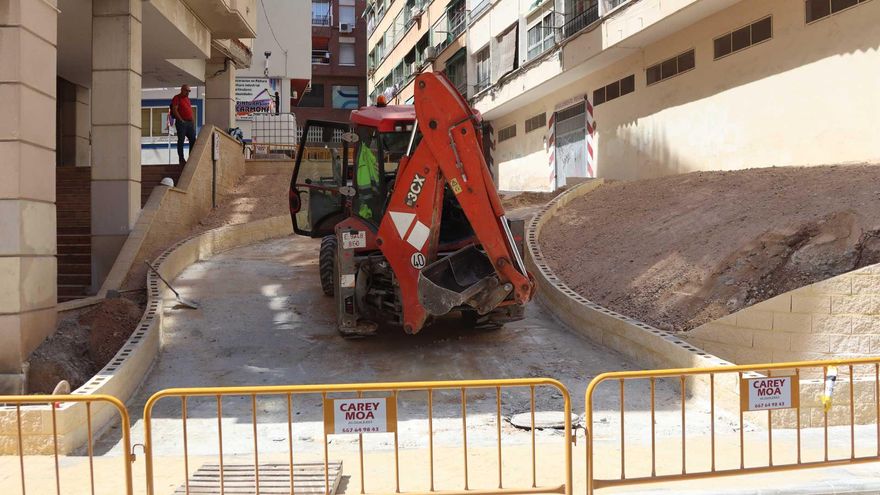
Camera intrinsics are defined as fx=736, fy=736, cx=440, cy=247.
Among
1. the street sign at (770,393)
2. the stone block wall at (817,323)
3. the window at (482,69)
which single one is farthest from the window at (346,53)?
the street sign at (770,393)

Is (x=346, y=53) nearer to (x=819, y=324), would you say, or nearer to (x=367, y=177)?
(x=367, y=177)

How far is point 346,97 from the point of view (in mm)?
57625

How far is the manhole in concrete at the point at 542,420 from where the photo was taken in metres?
6.68

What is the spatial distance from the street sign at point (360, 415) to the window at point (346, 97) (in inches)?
2137

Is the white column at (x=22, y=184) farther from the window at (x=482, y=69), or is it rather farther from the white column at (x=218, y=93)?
the window at (x=482, y=69)

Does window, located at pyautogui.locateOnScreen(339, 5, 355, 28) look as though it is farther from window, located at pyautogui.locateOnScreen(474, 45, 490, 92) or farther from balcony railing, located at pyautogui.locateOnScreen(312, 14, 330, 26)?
window, located at pyautogui.locateOnScreen(474, 45, 490, 92)

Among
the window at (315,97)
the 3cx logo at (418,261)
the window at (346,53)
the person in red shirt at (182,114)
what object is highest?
the window at (346,53)

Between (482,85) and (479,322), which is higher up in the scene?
(482,85)

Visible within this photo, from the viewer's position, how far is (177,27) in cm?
1538

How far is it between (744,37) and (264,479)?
13460mm

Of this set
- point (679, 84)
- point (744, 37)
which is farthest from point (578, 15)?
point (744, 37)

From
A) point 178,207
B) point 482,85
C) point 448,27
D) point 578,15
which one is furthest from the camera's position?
point 448,27

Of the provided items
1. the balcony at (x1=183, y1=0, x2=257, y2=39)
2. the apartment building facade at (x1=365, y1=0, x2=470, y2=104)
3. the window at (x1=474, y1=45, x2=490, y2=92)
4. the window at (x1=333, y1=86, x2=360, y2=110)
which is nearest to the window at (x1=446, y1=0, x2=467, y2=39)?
the apartment building facade at (x1=365, y1=0, x2=470, y2=104)

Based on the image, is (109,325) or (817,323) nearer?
(817,323)
